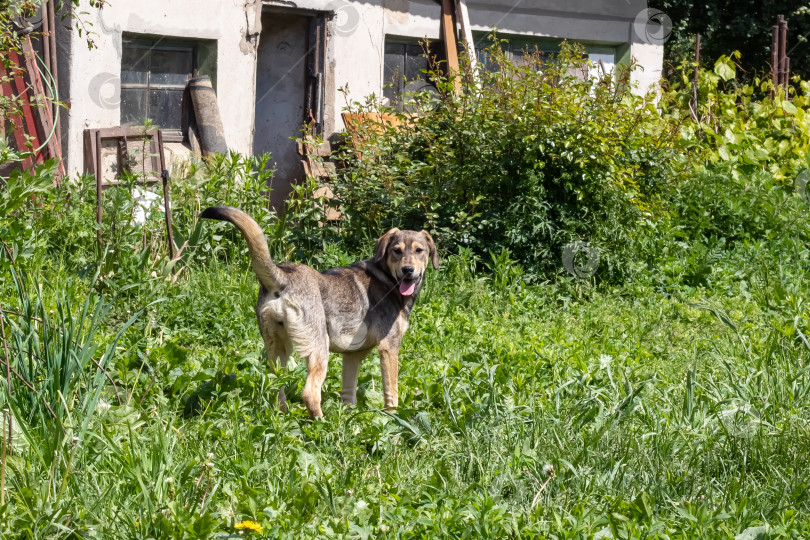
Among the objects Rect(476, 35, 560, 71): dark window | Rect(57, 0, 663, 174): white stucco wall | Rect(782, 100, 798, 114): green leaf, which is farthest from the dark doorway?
Rect(782, 100, 798, 114): green leaf

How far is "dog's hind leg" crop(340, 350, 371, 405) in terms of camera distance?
5.54 metres

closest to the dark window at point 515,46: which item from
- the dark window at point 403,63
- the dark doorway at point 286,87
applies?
the dark window at point 403,63

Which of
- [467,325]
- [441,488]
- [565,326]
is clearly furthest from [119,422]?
[565,326]

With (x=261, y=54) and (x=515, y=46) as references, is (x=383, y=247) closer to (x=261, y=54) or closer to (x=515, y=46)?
(x=261, y=54)

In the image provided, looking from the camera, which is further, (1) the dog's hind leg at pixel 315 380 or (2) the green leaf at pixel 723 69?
(2) the green leaf at pixel 723 69

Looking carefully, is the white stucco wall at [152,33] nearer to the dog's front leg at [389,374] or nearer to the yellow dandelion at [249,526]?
the dog's front leg at [389,374]

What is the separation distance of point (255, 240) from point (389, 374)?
1253mm

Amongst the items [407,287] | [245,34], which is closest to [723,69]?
[245,34]

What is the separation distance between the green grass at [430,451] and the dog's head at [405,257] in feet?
1.84

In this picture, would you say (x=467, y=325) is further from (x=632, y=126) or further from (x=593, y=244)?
(x=632, y=126)

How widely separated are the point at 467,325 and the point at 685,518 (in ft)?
11.8

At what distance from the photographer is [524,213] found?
8680mm

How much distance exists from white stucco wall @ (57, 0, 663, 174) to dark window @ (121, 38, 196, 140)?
34 centimetres

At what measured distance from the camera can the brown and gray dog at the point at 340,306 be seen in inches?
196
